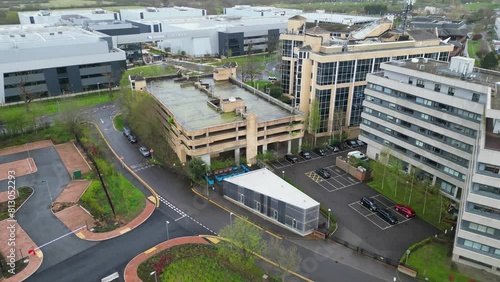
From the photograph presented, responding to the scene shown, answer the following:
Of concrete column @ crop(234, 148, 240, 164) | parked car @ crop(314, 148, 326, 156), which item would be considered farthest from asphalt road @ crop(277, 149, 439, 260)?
concrete column @ crop(234, 148, 240, 164)

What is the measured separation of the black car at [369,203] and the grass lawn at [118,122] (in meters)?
52.3

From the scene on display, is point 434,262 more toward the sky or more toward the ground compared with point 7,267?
more toward the ground

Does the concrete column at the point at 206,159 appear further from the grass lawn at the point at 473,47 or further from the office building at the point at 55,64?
the grass lawn at the point at 473,47

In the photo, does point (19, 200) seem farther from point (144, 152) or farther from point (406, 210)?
point (406, 210)

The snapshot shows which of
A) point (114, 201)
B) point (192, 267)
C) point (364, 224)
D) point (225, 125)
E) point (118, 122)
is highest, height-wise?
point (225, 125)

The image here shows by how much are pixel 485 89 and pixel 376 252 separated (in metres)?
24.2

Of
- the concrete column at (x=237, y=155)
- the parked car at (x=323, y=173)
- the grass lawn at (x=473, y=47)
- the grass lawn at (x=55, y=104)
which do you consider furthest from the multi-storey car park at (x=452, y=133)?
the grass lawn at (x=473, y=47)

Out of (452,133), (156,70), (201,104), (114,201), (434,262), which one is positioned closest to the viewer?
(434,262)

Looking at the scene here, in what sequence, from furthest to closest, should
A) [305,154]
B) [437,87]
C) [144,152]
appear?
[144,152] < [305,154] < [437,87]

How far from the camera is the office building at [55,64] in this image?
310ft

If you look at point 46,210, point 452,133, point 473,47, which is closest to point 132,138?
point 46,210

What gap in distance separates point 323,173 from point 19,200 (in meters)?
45.5

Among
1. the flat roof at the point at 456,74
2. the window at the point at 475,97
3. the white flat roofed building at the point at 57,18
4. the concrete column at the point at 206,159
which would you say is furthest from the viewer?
the white flat roofed building at the point at 57,18

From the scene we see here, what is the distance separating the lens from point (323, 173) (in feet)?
201
